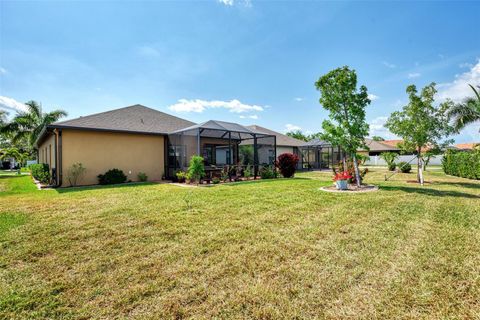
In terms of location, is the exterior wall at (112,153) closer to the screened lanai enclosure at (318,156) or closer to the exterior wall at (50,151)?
the exterior wall at (50,151)

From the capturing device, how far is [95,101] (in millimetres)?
17344

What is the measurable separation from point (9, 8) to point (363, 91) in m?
15.6

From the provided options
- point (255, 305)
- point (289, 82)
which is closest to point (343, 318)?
point (255, 305)

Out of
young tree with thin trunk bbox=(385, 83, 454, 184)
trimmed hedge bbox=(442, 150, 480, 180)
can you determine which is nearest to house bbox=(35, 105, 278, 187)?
young tree with thin trunk bbox=(385, 83, 454, 184)

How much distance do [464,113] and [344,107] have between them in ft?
33.9

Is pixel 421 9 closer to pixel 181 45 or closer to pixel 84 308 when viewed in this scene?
pixel 181 45

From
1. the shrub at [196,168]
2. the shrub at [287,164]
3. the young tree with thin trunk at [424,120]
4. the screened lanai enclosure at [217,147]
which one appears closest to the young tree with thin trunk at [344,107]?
the young tree with thin trunk at [424,120]

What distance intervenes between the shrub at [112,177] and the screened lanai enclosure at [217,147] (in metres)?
2.82

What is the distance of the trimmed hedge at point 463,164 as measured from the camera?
13523mm

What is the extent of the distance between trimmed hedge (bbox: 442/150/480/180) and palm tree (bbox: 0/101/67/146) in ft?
122

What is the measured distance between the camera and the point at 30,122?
1032 inches

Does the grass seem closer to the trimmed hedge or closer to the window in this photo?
the window

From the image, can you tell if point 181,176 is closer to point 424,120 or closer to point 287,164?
point 287,164

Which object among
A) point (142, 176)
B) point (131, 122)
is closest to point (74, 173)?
point (142, 176)
